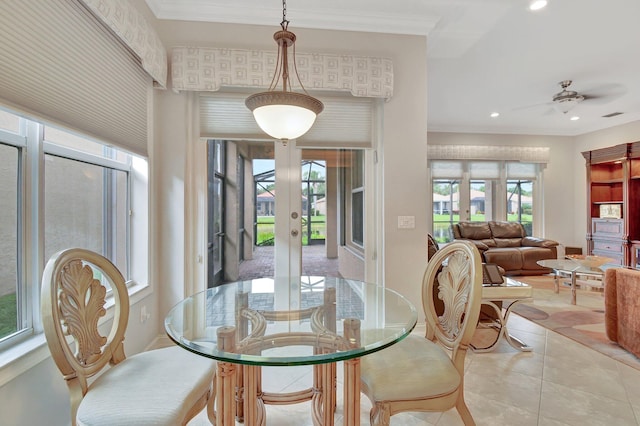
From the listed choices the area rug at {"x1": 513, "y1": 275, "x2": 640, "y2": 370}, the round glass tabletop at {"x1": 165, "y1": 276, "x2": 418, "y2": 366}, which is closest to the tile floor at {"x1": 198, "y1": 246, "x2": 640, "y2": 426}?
the area rug at {"x1": 513, "y1": 275, "x2": 640, "y2": 370}

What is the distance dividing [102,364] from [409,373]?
1.32 m

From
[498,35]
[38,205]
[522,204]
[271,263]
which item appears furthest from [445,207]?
[38,205]

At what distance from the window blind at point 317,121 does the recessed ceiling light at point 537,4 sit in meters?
1.42

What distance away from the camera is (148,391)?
1.20 metres

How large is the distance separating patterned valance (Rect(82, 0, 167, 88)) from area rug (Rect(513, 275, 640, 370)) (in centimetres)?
414

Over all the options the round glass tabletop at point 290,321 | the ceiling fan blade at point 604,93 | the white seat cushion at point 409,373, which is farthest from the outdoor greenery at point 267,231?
the ceiling fan blade at point 604,93

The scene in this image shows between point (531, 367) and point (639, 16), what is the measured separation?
120 inches

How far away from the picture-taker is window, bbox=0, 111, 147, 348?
134cm

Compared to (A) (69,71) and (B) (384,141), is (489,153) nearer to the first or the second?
(B) (384,141)

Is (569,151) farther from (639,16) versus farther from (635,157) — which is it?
(639,16)

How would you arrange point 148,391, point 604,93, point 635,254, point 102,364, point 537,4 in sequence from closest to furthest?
1. point 148,391
2. point 102,364
3. point 537,4
4. point 604,93
5. point 635,254

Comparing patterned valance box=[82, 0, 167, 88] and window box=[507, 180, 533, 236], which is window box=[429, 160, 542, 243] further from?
patterned valance box=[82, 0, 167, 88]

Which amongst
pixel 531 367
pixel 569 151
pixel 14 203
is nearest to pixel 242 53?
pixel 14 203

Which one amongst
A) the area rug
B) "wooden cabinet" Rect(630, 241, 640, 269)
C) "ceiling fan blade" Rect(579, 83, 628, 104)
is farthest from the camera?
"wooden cabinet" Rect(630, 241, 640, 269)
